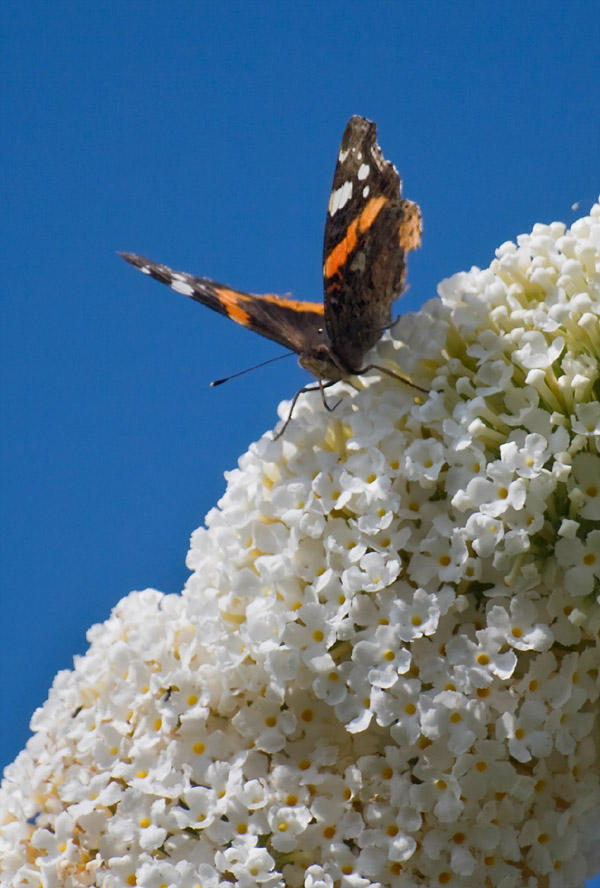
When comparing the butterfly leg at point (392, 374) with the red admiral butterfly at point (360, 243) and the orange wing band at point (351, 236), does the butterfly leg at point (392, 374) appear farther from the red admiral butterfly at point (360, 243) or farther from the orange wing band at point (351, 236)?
the orange wing band at point (351, 236)

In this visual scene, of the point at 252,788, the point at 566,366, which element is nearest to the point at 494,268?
the point at 566,366

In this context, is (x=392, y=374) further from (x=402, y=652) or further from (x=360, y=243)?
(x=402, y=652)

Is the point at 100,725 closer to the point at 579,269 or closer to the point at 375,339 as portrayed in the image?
the point at 375,339

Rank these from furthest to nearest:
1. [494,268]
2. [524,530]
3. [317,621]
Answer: [494,268], [317,621], [524,530]

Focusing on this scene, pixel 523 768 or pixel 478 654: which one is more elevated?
pixel 478 654

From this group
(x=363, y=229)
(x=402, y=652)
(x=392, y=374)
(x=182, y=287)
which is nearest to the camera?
(x=402, y=652)


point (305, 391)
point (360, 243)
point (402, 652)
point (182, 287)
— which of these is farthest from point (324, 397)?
point (402, 652)
